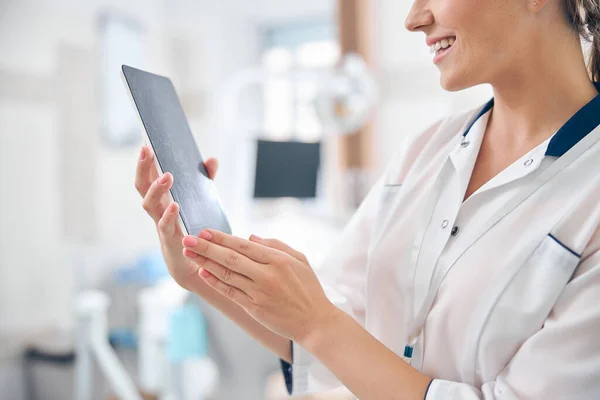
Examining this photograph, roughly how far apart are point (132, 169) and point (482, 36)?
3055 mm

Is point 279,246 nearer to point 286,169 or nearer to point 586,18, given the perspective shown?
point 586,18

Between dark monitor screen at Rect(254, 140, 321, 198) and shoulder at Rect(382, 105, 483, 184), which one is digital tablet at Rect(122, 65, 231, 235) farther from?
dark monitor screen at Rect(254, 140, 321, 198)

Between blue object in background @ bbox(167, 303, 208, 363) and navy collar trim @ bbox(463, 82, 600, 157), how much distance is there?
5.12 feet

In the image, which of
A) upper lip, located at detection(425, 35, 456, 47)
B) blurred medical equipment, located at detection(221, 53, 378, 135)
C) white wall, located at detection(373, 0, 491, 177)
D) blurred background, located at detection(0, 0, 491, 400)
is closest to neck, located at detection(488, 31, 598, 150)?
upper lip, located at detection(425, 35, 456, 47)

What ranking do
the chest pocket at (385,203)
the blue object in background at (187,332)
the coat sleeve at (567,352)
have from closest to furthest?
the coat sleeve at (567,352), the chest pocket at (385,203), the blue object in background at (187,332)

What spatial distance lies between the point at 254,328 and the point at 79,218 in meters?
2.42

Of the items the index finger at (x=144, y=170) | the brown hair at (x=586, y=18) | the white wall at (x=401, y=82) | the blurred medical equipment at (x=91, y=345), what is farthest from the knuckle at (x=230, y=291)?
the white wall at (x=401, y=82)

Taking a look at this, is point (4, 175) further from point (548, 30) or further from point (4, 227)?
point (548, 30)

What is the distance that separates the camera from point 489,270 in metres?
0.81

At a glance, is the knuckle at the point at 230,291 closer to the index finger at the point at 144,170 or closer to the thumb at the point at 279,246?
the thumb at the point at 279,246

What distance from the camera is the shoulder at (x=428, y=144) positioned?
40.8 inches

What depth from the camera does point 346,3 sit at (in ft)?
12.1

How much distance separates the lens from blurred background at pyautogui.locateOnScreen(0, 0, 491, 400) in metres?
2.53

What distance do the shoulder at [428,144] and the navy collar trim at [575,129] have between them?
0.22m
